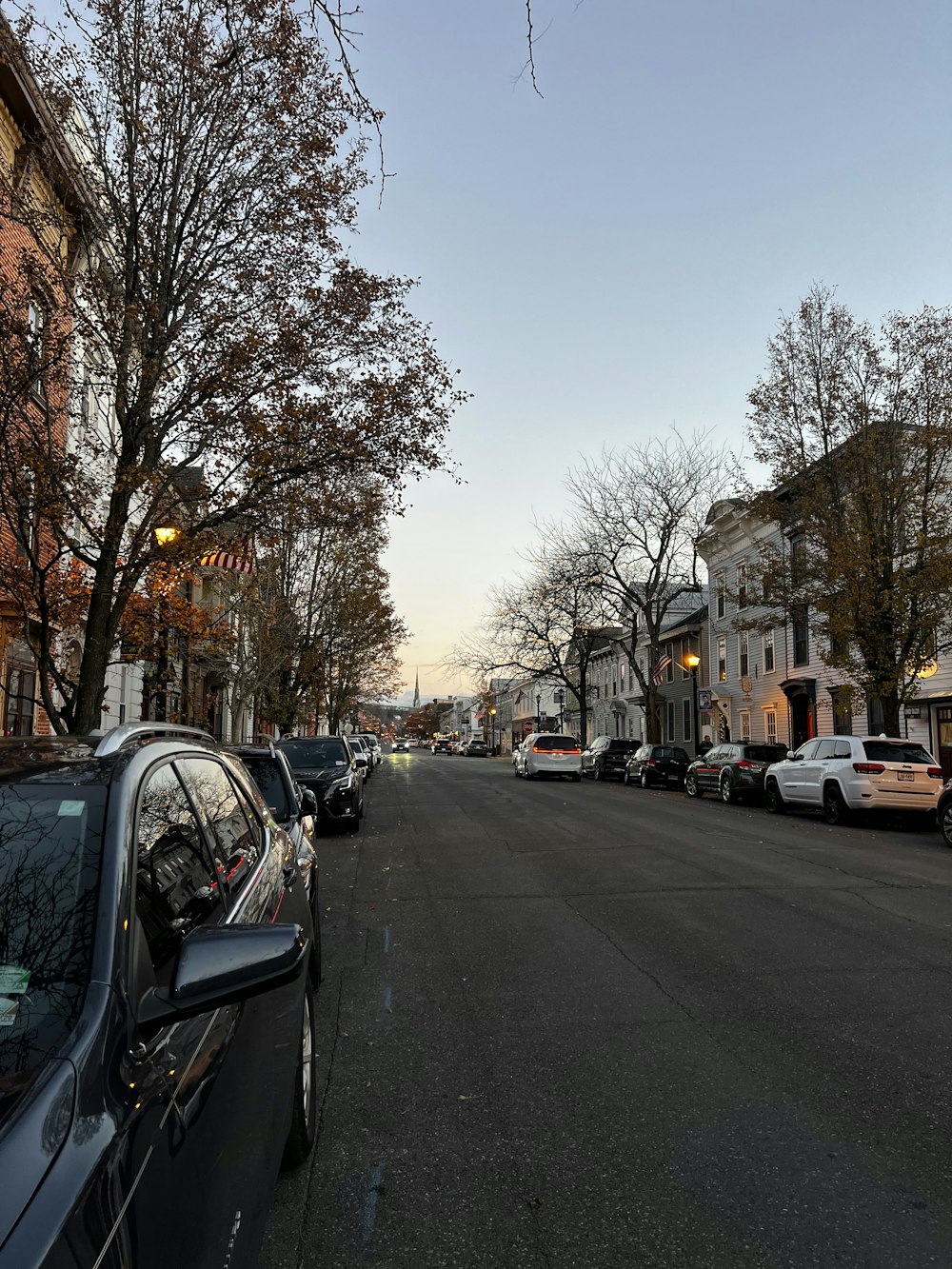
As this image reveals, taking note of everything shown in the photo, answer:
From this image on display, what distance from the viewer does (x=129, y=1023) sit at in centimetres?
191

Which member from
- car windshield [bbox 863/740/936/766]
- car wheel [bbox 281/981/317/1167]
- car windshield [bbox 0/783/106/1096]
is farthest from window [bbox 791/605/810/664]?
car windshield [bbox 0/783/106/1096]

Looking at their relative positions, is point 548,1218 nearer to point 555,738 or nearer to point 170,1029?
point 170,1029

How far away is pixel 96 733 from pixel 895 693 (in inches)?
800

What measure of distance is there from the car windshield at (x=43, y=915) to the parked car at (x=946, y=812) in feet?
48.5

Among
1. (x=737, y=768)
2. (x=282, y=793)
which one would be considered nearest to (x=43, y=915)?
(x=282, y=793)

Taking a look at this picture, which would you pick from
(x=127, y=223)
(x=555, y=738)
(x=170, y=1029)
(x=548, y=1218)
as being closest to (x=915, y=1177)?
(x=548, y=1218)

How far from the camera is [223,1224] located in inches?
79.9

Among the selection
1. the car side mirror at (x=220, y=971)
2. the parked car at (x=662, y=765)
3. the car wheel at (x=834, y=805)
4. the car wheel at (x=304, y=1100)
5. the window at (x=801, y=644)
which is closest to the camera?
the car side mirror at (x=220, y=971)

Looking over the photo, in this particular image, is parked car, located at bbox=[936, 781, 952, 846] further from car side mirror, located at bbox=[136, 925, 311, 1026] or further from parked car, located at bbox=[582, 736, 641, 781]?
parked car, located at bbox=[582, 736, 641, 781]

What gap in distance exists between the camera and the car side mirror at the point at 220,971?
6.47 ft

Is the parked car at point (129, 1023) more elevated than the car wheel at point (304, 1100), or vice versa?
the parked car at point (129, 1023)

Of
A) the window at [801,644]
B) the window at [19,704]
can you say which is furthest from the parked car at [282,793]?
the window at [801,644]

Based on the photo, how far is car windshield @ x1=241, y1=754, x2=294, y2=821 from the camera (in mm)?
7246

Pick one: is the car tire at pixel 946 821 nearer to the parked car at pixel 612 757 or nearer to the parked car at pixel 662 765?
the parked car at pixel 662 765
